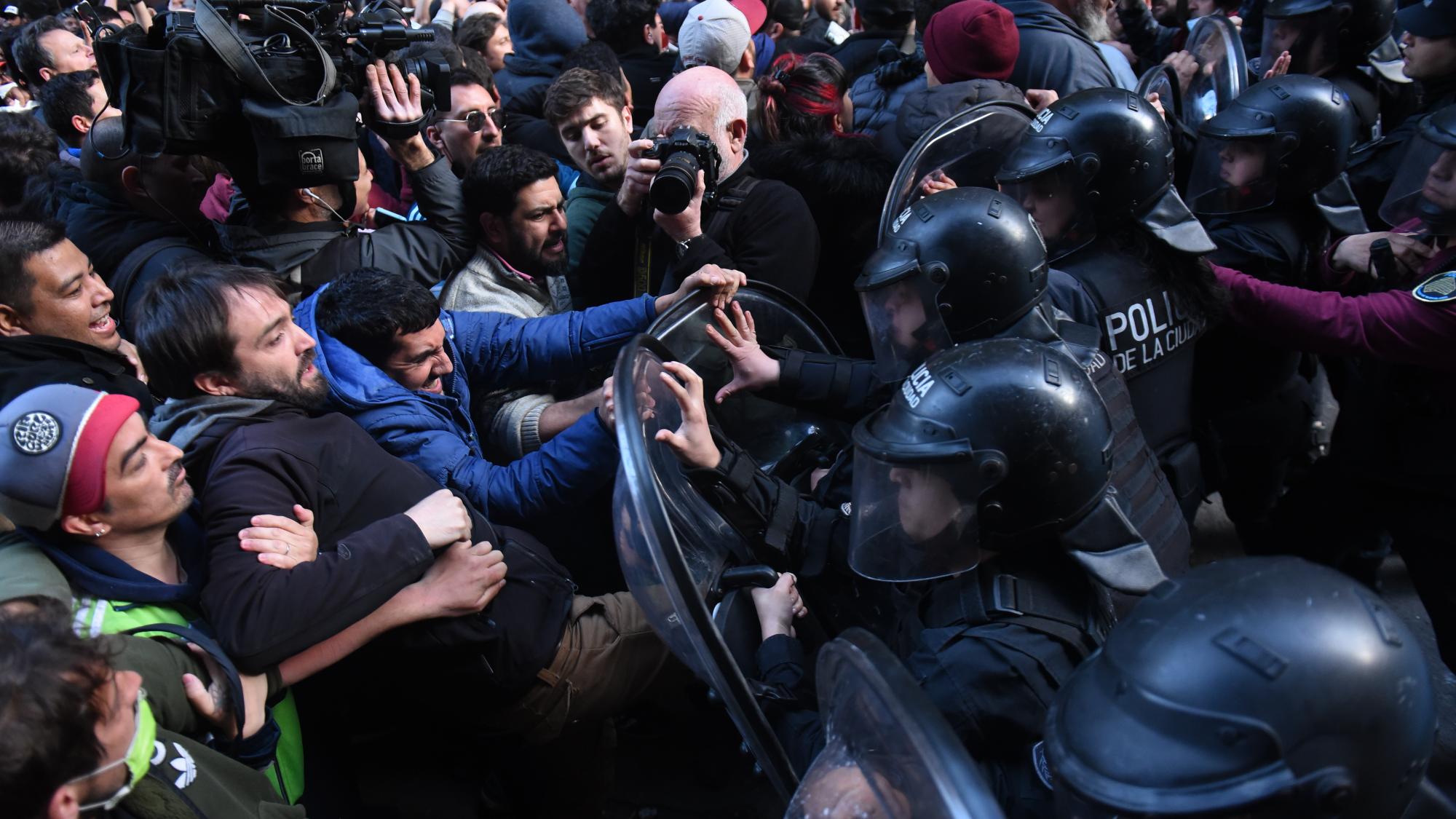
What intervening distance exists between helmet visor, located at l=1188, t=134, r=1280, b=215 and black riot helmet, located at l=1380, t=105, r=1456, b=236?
0.36 meters

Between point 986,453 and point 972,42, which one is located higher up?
point 972,42

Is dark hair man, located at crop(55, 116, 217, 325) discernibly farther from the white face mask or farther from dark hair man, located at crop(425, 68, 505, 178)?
the white face mask

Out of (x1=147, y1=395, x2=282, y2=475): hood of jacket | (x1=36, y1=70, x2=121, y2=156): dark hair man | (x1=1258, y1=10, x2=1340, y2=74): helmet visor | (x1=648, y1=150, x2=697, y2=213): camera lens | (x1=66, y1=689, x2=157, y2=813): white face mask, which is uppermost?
(x1=1258, y1=10, x2=1340, y2=74): helmet visor

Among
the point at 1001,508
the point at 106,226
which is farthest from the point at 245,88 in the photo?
the point at 1001,508

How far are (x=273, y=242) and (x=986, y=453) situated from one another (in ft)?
6.82

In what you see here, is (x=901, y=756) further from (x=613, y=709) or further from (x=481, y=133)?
(x=481, y=133)

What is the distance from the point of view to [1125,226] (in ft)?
8.46

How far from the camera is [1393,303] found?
2551mm

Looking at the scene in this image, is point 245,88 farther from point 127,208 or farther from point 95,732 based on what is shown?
point 95,732

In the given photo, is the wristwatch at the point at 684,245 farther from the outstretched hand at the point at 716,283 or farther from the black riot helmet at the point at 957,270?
the black riot helmet at the point at 957,270

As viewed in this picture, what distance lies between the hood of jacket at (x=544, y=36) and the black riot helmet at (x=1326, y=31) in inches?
120

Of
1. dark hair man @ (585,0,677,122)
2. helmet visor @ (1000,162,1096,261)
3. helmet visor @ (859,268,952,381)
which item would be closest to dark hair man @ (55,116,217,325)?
helmet visor @ (859,268,952,381)

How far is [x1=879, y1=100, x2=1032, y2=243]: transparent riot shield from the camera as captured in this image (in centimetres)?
284

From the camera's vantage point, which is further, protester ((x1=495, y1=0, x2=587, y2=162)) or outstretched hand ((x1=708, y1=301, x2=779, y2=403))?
protester ((x1=495, y1=0, x2=587, y2=162))
